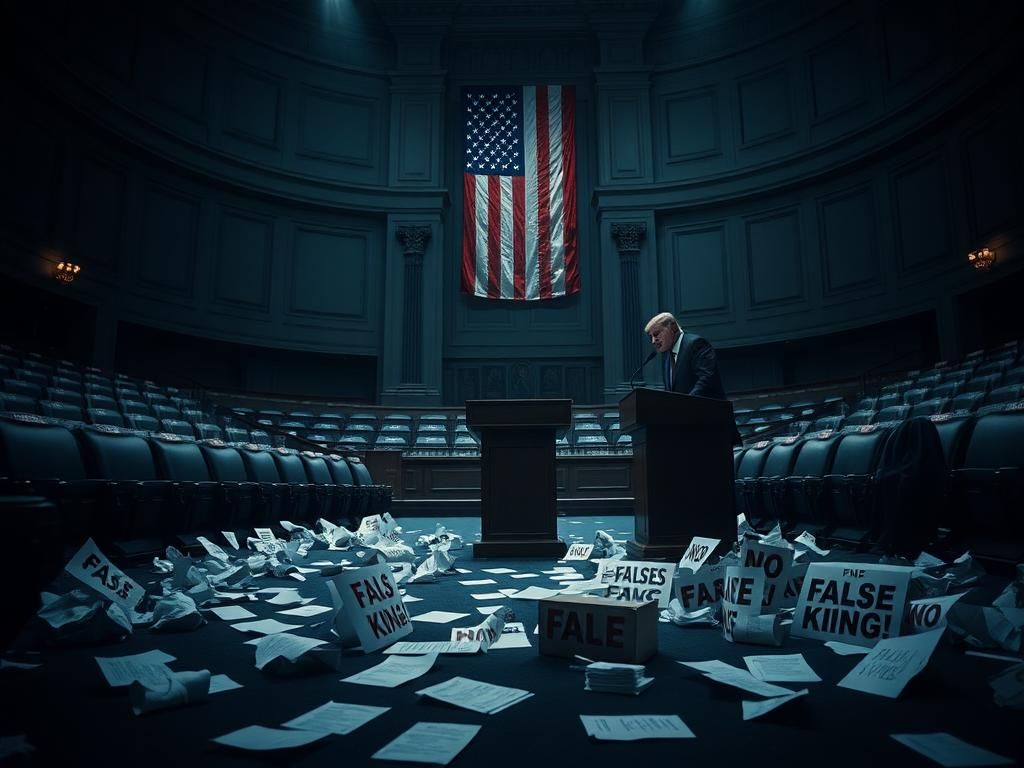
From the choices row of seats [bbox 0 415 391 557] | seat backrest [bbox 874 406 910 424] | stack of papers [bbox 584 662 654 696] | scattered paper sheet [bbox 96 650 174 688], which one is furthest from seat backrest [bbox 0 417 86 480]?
seat backrest [bbox 874 406 910 424]

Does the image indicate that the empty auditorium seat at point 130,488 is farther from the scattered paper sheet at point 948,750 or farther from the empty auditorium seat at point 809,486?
the empty auditorium seat at point 809,486

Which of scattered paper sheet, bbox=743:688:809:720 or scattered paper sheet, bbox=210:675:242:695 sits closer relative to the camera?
scattered paper sheet, bbox=743:688:809:720

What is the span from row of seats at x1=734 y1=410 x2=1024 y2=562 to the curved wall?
6797 millimetres

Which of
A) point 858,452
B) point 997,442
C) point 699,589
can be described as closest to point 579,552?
point 699,589

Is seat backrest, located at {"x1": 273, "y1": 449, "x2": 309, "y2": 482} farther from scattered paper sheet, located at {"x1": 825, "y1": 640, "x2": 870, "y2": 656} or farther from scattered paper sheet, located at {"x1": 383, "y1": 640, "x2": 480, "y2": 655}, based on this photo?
scattered paper sheet, located at {"x1": 825, "y1": 640, "x2": 870, "y2": 656}

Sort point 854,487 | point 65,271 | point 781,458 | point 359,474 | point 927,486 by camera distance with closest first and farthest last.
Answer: point 927,486, point 854,487, point 781,458, point 359,474, point 65,271

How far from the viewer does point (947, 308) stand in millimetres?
9461

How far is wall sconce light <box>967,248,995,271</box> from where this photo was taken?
881 centimetres

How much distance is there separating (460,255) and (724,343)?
5.47 meters

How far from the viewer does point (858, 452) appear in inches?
151

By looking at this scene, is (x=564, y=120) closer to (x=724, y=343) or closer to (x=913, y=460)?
(x=724, y=343)

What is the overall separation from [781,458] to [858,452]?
45.8 inches

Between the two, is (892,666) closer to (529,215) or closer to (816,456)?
(816,456)

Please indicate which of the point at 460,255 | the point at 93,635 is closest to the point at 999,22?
the point at 460,255
